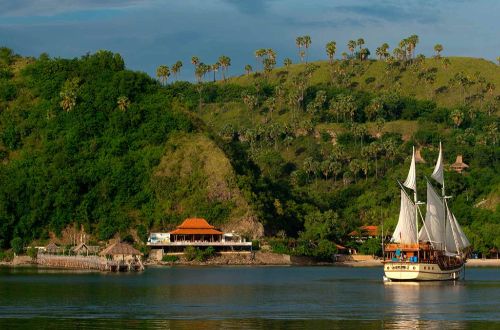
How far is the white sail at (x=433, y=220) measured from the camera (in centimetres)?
11869

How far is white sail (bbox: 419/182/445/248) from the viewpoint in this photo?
11869 cm

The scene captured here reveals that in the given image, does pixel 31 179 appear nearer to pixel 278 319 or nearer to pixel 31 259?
pixel 31 259

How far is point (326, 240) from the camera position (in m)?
184

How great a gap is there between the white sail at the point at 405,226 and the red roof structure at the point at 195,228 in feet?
221

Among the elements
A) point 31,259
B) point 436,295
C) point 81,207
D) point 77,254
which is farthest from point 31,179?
point 436,295

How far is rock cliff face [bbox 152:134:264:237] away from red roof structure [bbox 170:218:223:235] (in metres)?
6.58

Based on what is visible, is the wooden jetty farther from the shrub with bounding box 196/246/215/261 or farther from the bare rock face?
the bare rock face

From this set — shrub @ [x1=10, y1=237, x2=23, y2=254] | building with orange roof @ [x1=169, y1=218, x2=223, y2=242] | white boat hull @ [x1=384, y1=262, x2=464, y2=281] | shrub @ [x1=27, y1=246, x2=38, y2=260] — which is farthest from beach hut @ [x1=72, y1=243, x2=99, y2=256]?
white boat hull @ [x1=384, y1=262, x2=464, y2=281]

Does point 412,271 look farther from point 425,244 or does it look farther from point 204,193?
point 204,193

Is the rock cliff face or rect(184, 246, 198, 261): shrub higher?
A: the rock cliff face

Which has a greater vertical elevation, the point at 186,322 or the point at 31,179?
the point at 31,179

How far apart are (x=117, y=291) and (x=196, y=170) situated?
3891 inches

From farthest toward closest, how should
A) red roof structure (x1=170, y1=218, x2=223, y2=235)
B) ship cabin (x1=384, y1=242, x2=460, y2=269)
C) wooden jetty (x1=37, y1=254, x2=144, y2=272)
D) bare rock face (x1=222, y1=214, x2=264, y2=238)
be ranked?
bare rock face (x1=222, y1=214, x2=264, y2=238) → red roof structure (x1=170, y1=218, x2=223, y2=235) → wooden jetty (x1=37, y1=254, x2=144, y2=272) → ship cabin (x1=384, y1=242, x2=460, y2=269)

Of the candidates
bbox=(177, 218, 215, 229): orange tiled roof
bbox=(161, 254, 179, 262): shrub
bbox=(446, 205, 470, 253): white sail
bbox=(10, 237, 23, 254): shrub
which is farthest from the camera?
bbox=(177, 218, 215, 229): orange tiled roof
